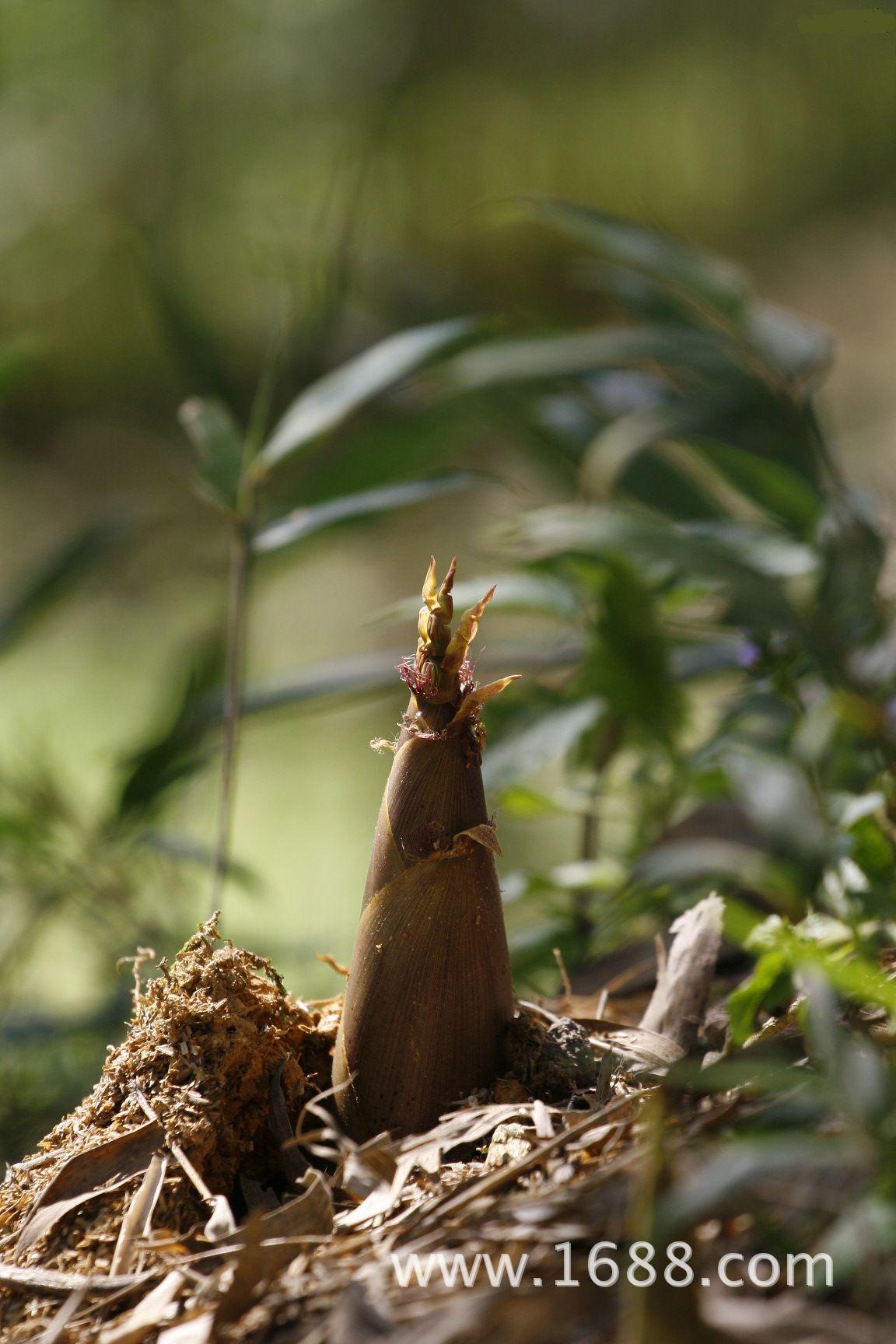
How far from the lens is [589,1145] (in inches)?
10.3

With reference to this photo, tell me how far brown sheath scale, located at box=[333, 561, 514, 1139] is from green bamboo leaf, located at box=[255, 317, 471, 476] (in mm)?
193

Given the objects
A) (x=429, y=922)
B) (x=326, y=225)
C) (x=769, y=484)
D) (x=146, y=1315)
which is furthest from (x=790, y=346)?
(x=326, y=225)

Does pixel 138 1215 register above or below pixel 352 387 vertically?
below

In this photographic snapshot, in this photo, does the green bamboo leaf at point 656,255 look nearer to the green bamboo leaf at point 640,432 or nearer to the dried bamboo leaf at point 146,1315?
the green bamboo leaf at point 640,432

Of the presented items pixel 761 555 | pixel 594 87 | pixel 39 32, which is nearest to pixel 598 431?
pixel 761 555

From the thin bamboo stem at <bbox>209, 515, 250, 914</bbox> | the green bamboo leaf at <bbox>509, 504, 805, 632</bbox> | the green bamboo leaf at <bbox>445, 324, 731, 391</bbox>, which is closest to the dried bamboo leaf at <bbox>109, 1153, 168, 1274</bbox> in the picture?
the thin bamboo stem at <bbox>209, 515, 250, 914</bbox>

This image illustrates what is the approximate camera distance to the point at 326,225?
129cm

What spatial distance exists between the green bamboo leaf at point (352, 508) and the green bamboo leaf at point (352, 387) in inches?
1.3

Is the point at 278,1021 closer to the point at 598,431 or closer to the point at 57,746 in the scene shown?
the point at 598,431

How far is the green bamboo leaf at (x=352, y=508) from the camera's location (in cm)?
49

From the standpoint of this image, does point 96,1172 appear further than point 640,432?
No

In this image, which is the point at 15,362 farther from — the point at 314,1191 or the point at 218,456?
the point at 314,1191

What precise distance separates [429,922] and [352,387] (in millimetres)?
291

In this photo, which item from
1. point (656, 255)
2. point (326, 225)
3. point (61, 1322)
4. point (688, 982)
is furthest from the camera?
point (326, 225)
